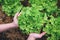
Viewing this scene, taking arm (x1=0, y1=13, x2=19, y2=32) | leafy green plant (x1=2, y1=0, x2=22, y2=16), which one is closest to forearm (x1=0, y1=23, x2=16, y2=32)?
arm (x1=0, y1=13, x2=19, y2=32)

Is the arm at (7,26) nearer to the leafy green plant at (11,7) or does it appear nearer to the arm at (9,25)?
the arm at (9,25)

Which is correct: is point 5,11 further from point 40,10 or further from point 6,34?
point 40,10

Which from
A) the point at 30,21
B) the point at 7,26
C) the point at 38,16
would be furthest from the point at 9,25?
the point at 38,16

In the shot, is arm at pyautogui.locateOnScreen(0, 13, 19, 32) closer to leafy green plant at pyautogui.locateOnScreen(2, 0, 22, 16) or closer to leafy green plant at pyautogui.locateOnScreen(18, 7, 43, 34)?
leafy green plant at pyautogui.locateOnScreen(18, 7, 43, 34)

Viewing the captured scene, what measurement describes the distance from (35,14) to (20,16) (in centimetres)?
19

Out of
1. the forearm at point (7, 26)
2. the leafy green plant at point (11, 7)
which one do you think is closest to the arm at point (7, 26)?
the forearm at point (7, 26)

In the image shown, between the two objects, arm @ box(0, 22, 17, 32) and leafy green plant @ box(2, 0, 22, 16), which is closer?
arm @ box(0, 22, 17, 32)

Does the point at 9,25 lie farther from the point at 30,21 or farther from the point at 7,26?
the point at 30,21

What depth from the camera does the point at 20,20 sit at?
2.30 meters

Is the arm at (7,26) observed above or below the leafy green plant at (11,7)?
below

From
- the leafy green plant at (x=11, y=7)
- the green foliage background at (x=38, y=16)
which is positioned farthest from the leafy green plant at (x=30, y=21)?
the leafy green plant at (x=11, y=7)

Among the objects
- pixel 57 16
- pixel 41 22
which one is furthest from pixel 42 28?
Answer: pixel 57 16

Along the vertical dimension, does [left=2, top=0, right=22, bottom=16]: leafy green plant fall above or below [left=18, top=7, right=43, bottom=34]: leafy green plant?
above

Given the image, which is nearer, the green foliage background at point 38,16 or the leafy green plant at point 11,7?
the green foliage background at point 38,16
